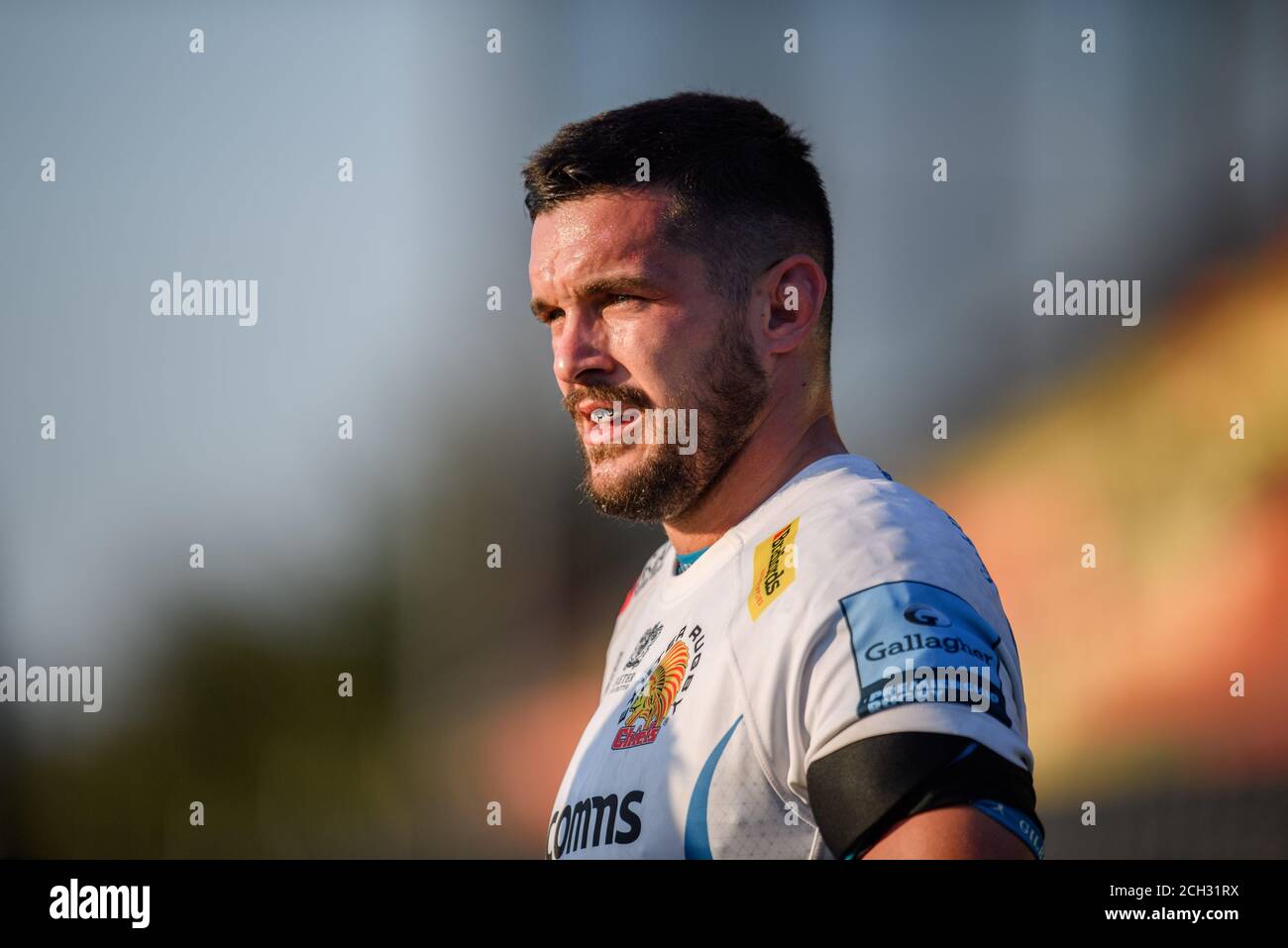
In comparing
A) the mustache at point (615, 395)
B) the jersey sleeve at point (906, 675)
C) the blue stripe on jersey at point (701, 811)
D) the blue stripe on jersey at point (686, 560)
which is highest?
the mustache at point (615, 395)

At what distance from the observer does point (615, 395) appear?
2.17 metres

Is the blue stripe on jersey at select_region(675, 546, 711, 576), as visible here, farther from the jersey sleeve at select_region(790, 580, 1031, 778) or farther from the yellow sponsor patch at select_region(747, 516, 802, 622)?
the jersey sleeve at select_region(790, 580, 1031, 778)

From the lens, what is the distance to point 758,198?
2256 millimetres

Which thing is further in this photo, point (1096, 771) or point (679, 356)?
point (1096, 771)

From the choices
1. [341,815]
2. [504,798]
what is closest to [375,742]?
[341,815]

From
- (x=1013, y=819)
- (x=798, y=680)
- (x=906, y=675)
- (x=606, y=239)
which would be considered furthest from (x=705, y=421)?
(x=1013, y=819)

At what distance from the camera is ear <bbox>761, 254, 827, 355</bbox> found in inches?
87.0

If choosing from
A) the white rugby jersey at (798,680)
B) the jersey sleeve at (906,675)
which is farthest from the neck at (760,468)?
the jersey sleeve at (906,675)

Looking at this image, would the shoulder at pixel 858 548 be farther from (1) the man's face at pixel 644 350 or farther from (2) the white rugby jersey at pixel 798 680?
(1) the man's face at pixel 644 350

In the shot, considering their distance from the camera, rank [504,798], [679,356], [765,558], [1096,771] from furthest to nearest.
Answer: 1. [504,798]
2. [1096,771]
3. [679,356]
4. [765,558]

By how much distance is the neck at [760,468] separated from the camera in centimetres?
215

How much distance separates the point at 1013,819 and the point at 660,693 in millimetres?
687
